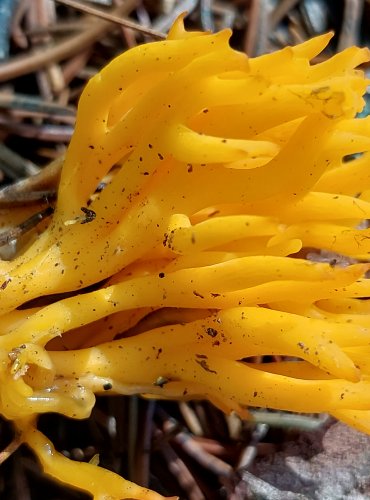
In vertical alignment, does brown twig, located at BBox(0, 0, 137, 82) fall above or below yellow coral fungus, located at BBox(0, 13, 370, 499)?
above

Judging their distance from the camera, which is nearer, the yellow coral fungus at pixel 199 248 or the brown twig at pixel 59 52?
the yellow coral fungus at pixel 199 248

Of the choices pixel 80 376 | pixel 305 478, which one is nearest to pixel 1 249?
pixel 80 376

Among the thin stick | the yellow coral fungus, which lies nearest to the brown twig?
the thin stick

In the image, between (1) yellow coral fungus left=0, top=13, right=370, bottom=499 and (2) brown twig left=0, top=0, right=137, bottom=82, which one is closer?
(1) yellow coral fungus left=0, top=13, right=370, bottom=499

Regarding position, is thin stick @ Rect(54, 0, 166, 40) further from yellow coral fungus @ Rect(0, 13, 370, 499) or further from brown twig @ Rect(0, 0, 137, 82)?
yellow coral fungus @ Rect(0, 13, 370, 499)

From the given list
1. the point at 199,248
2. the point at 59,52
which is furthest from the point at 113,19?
the point at 199,248

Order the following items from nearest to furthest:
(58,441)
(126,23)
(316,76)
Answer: (316,76)
(58,441)
(126,23)

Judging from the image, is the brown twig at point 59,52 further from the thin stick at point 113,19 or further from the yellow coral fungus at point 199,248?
the yellow coral fungus at point 199,248

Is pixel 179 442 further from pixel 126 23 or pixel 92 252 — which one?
pixel 126 23

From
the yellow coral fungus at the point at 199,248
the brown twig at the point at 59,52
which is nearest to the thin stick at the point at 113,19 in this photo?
the brown twig at the point at 59,52
